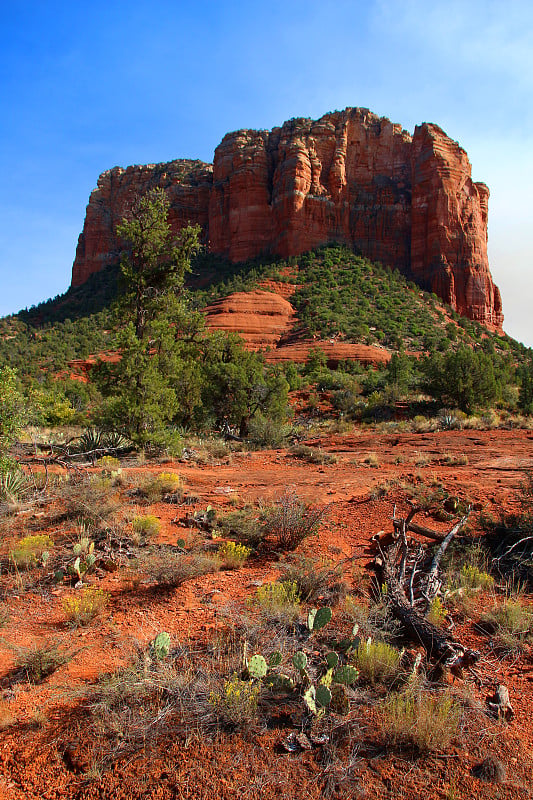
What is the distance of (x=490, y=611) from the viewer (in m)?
3.88

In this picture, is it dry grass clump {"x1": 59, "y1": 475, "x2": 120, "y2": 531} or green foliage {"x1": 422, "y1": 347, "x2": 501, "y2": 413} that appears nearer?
dry grass clump {"x1": 59, "y1": 475, "x2": 120, "y2": 531}

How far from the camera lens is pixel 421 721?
251 cm

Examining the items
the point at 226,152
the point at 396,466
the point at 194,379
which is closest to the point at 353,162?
the point at 226,152

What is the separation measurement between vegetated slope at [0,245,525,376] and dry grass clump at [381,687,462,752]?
3716cm

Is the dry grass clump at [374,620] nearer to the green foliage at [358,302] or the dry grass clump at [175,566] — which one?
the dry grass clump at [175,566]

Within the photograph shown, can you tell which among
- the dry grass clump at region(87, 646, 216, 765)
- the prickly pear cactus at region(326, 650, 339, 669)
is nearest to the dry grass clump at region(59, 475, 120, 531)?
the dry grass clump at region(87, 646, 216, 765)

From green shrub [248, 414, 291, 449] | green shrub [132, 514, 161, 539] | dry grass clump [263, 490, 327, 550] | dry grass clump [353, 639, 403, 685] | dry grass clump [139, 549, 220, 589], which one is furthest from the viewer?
green shrub [248, 414, 291, 449]

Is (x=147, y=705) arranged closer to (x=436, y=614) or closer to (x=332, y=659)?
(x=332, y=659)

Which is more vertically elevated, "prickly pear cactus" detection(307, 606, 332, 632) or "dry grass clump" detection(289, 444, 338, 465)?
"dry grass clump" detection(289, 444, 338, 465)

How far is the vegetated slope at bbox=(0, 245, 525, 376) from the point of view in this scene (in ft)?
137

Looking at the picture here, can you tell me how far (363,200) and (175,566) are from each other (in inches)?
2620

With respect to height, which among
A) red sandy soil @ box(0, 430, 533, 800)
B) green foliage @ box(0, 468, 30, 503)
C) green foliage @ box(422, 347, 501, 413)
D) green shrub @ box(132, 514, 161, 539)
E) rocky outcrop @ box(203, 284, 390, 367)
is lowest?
red sandy soil @ box(0, 430, 533, 800)

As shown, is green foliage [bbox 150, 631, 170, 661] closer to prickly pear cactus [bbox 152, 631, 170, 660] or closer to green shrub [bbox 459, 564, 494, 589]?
prickly pear cactus [bbox 152, 631, 170, 660]

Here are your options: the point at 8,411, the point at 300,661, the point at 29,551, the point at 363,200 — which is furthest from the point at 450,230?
the point at 300,661
